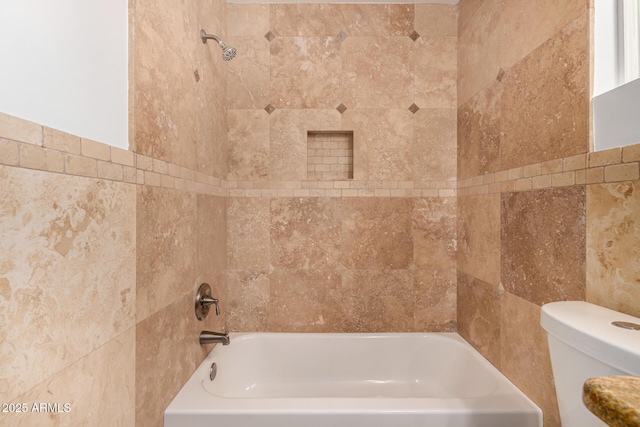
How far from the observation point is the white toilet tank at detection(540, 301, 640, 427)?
2.09 ft

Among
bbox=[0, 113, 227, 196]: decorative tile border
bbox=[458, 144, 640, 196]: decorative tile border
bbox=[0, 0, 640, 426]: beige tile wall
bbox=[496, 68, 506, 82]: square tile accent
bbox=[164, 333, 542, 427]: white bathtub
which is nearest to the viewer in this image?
bbox=[0, 113, 227, 196]: decorative tile border

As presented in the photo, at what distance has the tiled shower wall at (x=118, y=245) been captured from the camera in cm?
61

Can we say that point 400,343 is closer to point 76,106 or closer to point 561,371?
point 561,371

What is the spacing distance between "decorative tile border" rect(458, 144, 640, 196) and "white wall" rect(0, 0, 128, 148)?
1368 millimetres

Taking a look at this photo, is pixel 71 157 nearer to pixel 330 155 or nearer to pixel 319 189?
pixel 319 189

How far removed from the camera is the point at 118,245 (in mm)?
909

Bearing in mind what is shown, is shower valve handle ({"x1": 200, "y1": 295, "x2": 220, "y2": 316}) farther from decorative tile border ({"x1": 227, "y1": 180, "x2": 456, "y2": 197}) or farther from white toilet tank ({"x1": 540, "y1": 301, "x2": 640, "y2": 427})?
white toilet tank ({"x1": 540, "y1": 301, "x2": 640, "y2": 427})

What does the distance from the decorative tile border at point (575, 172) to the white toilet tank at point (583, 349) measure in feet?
1.19

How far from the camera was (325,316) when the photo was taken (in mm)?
1980

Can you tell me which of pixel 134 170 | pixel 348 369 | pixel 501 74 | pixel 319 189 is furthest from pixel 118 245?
pixel 501 74

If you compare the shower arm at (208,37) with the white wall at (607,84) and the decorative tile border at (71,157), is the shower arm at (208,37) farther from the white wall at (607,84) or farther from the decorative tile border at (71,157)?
the white wall at (607,84)

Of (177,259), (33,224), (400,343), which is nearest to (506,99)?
(400,343)

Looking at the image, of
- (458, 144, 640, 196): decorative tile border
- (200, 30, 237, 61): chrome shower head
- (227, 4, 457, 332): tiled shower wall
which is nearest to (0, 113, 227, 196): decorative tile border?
(200, 30, 237, 61): chrome shower head

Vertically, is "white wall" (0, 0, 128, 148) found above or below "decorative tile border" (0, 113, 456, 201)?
above
